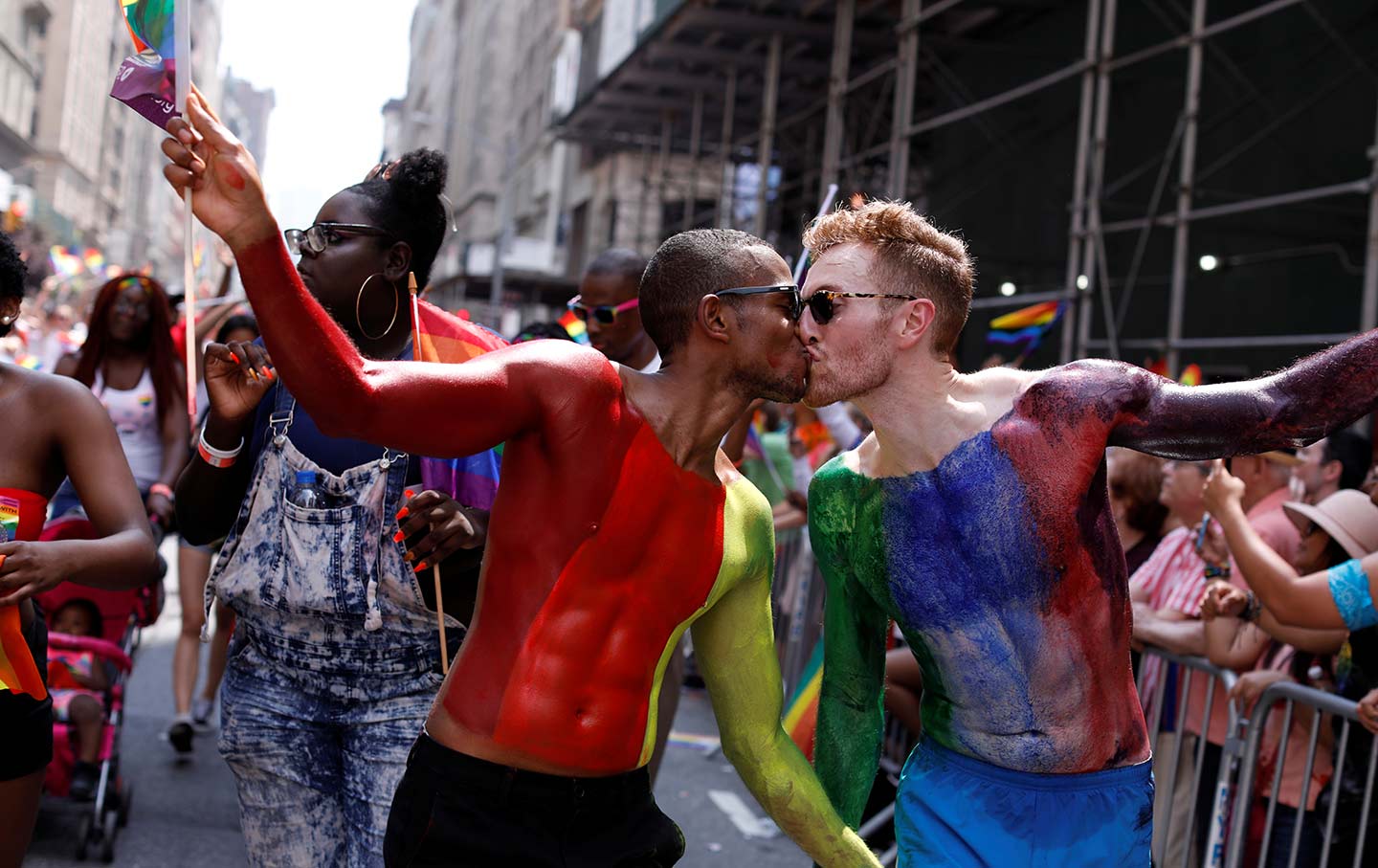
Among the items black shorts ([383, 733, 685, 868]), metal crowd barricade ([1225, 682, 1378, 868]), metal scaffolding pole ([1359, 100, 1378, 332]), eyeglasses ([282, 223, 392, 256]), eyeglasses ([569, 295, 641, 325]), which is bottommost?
metal crowd barricade ([1225, 682, 1378, 868])

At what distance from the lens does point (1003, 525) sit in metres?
2.78

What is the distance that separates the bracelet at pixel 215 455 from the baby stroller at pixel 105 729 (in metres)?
2.08

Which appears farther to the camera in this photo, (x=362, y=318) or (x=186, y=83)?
(x=362, y=318)

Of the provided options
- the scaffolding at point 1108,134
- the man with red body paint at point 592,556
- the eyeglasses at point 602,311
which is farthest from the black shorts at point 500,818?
the scaffolding at point 1108,134

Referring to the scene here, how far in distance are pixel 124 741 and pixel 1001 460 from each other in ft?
18.8

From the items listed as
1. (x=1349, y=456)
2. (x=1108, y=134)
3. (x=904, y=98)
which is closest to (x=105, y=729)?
(x=1349, y=456)

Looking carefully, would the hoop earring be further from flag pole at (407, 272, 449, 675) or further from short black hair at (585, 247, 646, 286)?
short black hair at (585, 247, 646, 286)

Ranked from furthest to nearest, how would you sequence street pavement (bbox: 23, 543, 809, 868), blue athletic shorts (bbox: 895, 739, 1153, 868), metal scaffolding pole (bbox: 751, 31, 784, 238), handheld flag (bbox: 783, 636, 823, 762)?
metal scaffolding pole (bbox: 751, 31, 784, 238), street pavement (bbox: 23, 543, 809, 868), handheld flag (bbox: 783, 636, 823, 762), blue athletic shorts (bbox: 895, 739, 1153, 868)

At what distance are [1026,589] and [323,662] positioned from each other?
158 centimetres

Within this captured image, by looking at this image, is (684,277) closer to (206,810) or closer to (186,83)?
(186,83)

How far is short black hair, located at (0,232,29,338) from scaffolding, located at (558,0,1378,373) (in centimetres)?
799

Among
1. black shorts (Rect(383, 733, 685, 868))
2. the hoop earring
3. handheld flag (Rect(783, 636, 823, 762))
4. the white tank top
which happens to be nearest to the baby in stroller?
the white tank top

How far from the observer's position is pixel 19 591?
2842 millimetres

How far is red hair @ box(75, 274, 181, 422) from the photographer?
6781 mm
